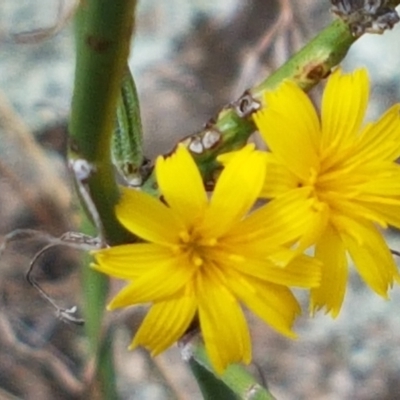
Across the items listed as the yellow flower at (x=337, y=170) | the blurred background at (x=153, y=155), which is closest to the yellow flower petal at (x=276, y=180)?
the yellow flower at (x=337, y=170)

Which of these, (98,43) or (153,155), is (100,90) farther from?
(153,155)

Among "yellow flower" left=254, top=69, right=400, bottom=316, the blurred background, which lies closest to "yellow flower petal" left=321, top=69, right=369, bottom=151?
"yellow flower" left=254, top=69, right=400, bottom=316

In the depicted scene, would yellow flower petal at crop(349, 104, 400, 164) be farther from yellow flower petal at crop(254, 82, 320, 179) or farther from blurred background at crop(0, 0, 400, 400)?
Answer: blurred background at crop(0, 0, 400, 400)

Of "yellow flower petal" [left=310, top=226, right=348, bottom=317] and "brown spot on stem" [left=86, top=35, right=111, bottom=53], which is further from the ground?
"brown spot on stem" [left=86, top=35, right=111, bottom=53]

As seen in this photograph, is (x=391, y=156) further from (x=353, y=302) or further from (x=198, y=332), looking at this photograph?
(x=353, y=302)

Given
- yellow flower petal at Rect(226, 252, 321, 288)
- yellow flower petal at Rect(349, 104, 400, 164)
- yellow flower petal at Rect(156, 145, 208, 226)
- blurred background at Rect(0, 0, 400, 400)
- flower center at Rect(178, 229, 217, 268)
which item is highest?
yellow flower petal at Rect(156, 145, 208, 226)

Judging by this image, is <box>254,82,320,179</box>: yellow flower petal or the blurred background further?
the blurred background

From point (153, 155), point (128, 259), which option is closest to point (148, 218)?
point (128, 259)
